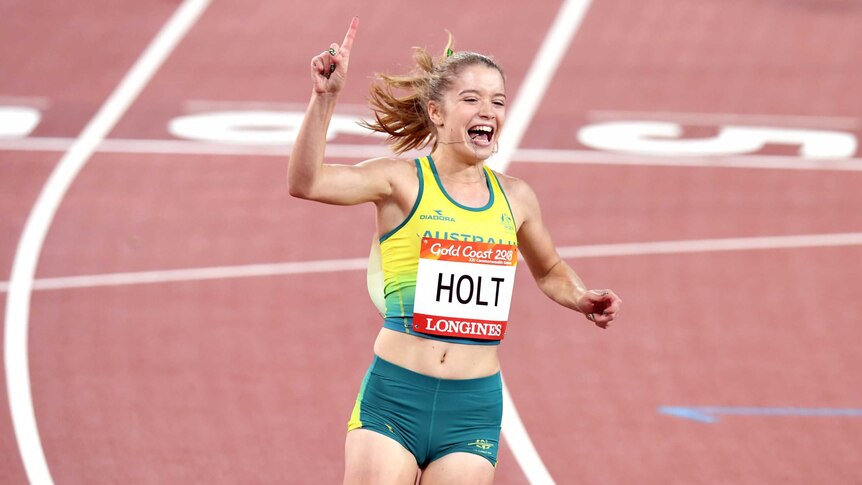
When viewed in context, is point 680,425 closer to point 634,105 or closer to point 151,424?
point 151,424

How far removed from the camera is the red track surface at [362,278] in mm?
6816

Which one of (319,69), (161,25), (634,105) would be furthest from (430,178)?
(161,25)

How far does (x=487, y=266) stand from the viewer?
171 inches

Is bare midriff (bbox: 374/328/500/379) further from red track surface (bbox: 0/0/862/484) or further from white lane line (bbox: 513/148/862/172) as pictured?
white lane line (bbox: 513/148/862/172)

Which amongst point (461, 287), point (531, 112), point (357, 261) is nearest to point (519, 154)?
point (531, 112)

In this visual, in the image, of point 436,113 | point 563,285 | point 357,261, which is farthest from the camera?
point 357,261

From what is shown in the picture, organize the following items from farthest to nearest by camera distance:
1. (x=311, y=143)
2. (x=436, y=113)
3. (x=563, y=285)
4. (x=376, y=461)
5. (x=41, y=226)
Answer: (x=41, y=226)
(x=563, y=285)
(x=436, y=113)
(x=376, y=461)
(x=311, y=143)

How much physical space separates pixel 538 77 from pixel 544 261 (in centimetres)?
759

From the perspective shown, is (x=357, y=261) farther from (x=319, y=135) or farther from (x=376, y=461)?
(x=319, y=135)

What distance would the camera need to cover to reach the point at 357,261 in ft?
29.4

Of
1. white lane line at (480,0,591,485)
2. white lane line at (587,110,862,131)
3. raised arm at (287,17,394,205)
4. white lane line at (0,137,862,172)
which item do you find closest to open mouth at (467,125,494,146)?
raised arm at (287,17,394,205)

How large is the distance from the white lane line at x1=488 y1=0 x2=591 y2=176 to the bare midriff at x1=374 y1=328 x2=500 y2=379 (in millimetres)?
5735

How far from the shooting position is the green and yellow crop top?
429cm

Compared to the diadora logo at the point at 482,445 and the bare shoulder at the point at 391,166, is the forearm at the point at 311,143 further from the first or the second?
the diadora logo at the point at 482,445
